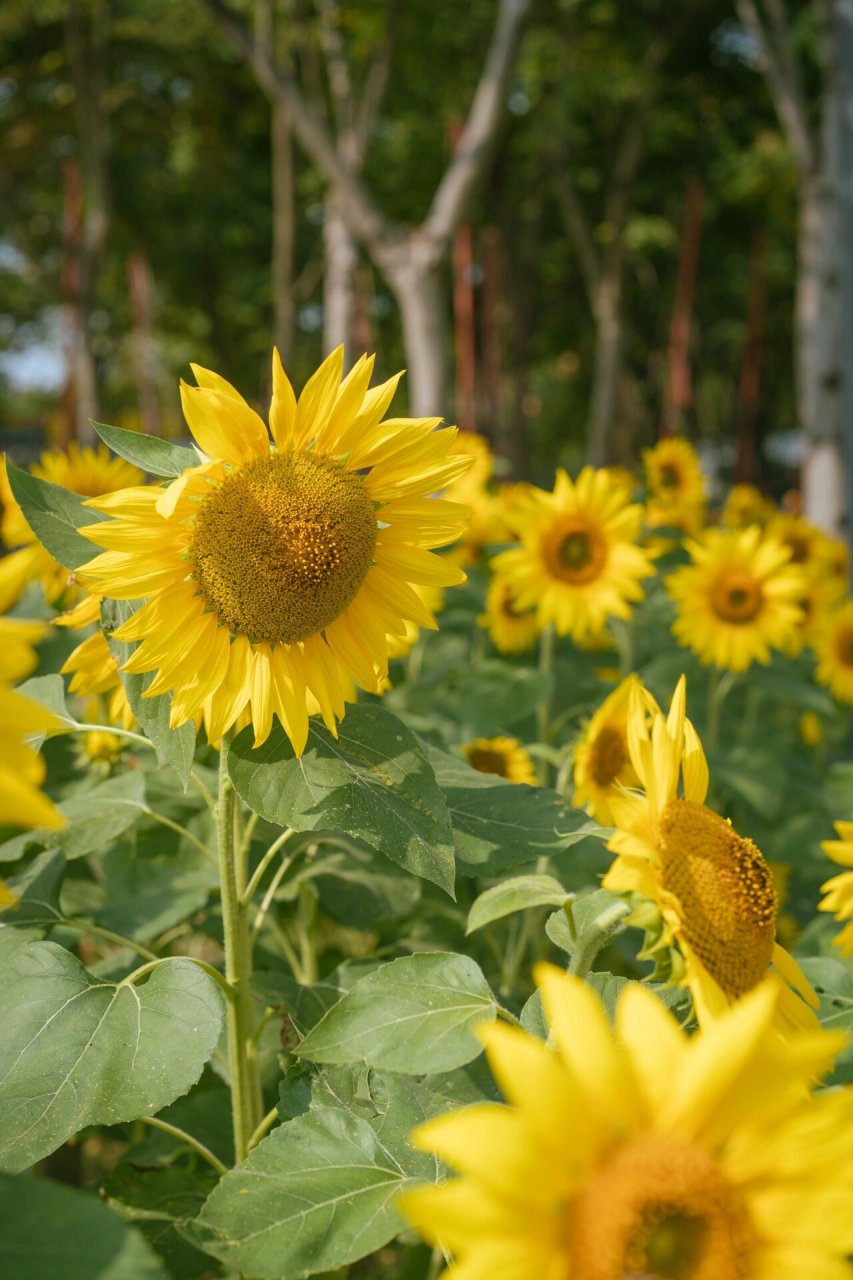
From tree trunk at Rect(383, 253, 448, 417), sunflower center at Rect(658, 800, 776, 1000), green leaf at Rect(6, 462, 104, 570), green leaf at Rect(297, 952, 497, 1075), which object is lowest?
green leaf at Rect(297, 952, 497, 1075)

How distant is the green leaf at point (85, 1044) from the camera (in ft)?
3.54

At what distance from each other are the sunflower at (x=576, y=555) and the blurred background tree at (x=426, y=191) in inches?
130

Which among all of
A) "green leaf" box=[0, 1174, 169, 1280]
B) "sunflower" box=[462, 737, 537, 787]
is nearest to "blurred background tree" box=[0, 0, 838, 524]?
"sunflower" box=[462, 737, 537, 787]

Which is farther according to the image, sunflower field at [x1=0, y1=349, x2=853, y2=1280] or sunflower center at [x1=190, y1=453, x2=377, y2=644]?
sunflower center at [x1=190, y1=453, x2=377, y2=644]

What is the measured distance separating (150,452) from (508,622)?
6.72ft

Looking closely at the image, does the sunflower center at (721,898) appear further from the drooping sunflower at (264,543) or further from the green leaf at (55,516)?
the green leaf at (55,516)

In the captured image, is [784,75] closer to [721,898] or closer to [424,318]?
[424,318]

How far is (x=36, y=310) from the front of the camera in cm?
2072

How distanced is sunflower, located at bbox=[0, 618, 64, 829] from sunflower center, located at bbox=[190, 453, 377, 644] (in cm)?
45

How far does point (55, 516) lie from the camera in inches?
50.6

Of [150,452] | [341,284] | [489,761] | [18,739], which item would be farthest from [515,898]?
[341,284]

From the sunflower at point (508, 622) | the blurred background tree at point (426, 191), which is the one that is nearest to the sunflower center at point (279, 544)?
the sunflower at point (508, 622)

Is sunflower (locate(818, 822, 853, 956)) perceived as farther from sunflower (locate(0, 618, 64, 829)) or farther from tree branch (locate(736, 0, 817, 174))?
tree branch (locate(736, 0, 817, 174))

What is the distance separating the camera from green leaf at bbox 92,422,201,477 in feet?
4.04
